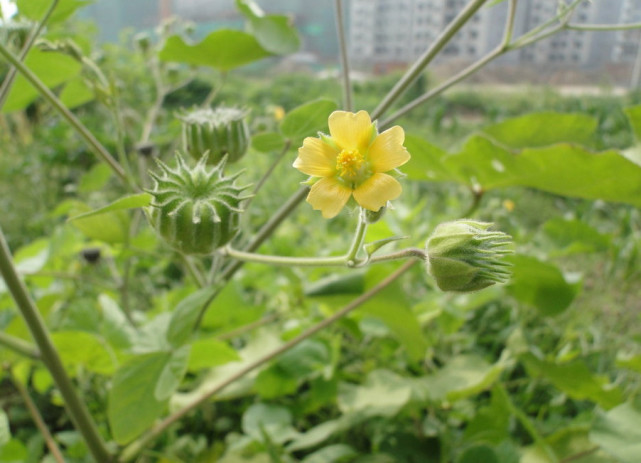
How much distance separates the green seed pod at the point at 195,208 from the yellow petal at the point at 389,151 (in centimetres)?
8

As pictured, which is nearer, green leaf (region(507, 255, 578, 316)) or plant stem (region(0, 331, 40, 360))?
plant stem (region(0, 331, 40, 360))

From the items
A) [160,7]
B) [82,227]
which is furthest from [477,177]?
[160,7]

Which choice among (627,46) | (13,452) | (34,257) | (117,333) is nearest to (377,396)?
(117,333)

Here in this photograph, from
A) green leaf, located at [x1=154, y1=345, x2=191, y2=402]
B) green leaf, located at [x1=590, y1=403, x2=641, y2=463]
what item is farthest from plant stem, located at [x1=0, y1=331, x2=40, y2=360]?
green leaf, located at [x1=590, y1=403, x2=641, y2=463]

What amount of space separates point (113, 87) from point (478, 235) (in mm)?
328

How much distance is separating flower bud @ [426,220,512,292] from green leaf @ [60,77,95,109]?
43 cm

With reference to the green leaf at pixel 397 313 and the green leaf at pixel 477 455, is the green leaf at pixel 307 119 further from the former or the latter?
the green leaf at pixel 477 455

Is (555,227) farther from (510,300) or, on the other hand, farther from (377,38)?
(377,38)

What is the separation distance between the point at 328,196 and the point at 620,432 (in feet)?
1.04

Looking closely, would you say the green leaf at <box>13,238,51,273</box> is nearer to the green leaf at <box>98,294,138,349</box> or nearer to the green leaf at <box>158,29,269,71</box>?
the green leaf at <box>98,294,138,349</box>

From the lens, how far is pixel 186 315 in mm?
399

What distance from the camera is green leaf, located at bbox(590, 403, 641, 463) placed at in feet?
1.30

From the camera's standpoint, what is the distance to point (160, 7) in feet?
14.5

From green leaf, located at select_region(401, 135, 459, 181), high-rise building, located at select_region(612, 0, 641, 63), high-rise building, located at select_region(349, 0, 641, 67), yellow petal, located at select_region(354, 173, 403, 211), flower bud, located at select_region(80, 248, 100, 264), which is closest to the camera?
yellow petal, located at select_region(354, 173, 403, 211)
